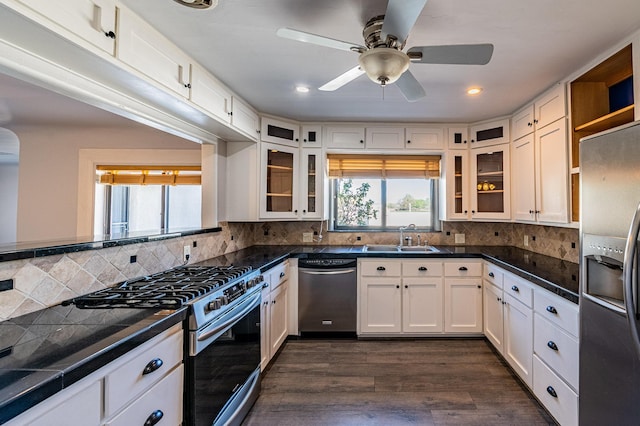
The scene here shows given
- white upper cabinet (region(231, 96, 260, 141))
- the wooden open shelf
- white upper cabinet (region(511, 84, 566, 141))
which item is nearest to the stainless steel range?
white upper cabinet (region(231, 96, 260, 141))

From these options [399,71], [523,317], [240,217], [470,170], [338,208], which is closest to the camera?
[399,71]

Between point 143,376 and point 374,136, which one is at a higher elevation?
point 374,136

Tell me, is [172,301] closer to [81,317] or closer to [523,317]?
[81,317]

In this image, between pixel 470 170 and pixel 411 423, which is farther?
pixel 470 170

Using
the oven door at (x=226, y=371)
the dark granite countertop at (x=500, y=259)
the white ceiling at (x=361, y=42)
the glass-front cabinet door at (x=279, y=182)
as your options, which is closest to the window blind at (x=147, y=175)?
the white ceiling at (x=361, y=42)

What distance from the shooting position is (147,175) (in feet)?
12.5

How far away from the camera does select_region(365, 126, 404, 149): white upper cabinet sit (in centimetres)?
341

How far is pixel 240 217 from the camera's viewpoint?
3.10 m

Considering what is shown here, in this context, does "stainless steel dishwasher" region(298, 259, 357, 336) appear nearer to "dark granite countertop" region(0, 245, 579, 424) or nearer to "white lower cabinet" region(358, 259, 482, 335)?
"white lower cabinet" region(358, 259, 482, 335)

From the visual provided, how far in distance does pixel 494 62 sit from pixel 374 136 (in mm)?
1495

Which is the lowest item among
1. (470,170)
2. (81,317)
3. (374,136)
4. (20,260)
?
(81,317)

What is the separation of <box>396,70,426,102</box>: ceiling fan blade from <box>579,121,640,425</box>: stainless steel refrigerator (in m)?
0.90

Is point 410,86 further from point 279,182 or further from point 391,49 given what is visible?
point 279,182

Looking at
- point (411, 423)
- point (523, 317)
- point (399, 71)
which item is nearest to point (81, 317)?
point (399, 71)
